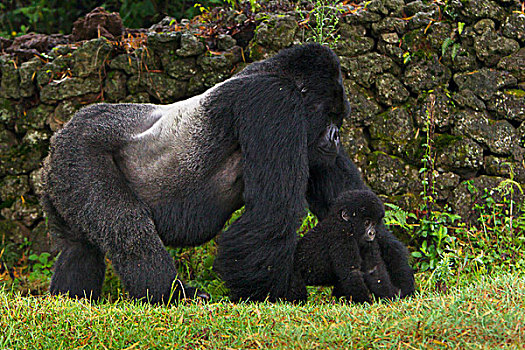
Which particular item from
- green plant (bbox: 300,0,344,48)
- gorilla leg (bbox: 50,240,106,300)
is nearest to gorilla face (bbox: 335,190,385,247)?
gorilla leg (bbox: 50,240,106,300)

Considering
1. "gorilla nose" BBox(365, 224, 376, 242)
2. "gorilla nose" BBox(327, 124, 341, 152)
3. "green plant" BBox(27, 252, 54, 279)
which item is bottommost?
"green plant" BBox(27, 252, 54, 279)

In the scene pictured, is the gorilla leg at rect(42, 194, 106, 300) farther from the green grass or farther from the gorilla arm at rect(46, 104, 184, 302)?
the green grass

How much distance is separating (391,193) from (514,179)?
951 millimetres

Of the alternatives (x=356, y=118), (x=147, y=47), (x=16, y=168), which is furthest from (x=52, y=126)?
(x=356, y=118)

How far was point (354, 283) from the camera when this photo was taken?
10.6 ft

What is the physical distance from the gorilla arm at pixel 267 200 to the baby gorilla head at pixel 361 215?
0.33 m

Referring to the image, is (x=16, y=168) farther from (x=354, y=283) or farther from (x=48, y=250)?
(x=354, y=283)

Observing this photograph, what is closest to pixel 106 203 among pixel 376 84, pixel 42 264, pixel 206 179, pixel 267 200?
pixel 206 179

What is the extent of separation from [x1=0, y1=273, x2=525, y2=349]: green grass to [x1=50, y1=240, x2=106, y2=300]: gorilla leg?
679 millimetres

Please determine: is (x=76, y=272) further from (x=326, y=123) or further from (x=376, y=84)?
(x=376, y=84)

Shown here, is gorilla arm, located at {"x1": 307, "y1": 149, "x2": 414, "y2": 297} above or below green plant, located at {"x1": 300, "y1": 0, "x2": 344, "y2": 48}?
below

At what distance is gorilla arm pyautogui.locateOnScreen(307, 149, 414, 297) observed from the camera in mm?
3488

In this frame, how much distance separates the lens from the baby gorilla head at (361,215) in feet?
10.9

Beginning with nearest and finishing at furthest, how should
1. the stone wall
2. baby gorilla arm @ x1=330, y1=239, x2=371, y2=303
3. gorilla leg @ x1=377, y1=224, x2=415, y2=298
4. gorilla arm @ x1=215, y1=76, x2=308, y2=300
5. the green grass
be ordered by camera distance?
the green grass → gorilla arm @ x1=215, y1=76, x2=308, y2=300 → baby gorilla arm @ x1=330, y1=239, x2=371, y2=303 → gorilla leg @ x1=377, y1=224, x2=415, y2=298 → the stone wall
